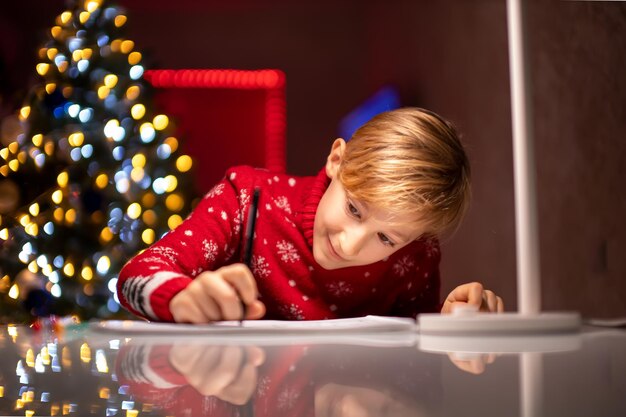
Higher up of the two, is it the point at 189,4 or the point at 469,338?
the point at 189,4

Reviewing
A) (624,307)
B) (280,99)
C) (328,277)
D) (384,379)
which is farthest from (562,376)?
(280,99)

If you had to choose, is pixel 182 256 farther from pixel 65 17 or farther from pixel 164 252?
pixel 65 17

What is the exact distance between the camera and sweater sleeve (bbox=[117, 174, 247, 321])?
0.86 metres

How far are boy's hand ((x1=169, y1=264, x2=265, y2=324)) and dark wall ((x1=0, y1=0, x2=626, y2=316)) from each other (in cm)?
88

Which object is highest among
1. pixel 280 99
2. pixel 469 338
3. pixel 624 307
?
pixel 280 99

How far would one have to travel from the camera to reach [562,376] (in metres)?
0.39

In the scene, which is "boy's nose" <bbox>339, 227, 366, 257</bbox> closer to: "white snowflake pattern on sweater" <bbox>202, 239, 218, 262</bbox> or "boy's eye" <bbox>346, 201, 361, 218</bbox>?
"boy's eye" <bbox>346, 201, 361, 218</bbox>

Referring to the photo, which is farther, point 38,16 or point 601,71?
point 38,16

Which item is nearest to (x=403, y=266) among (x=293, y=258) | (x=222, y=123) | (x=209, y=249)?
(x=293, y=258)

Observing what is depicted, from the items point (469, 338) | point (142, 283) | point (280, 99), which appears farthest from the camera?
point (280, 99)

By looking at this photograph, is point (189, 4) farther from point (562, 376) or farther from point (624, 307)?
point (562, 376)

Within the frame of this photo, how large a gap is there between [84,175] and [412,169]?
172 centimetres

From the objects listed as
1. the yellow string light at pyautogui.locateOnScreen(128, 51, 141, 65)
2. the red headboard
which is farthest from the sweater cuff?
the red headboard

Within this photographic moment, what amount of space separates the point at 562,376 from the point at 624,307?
1010 mm
